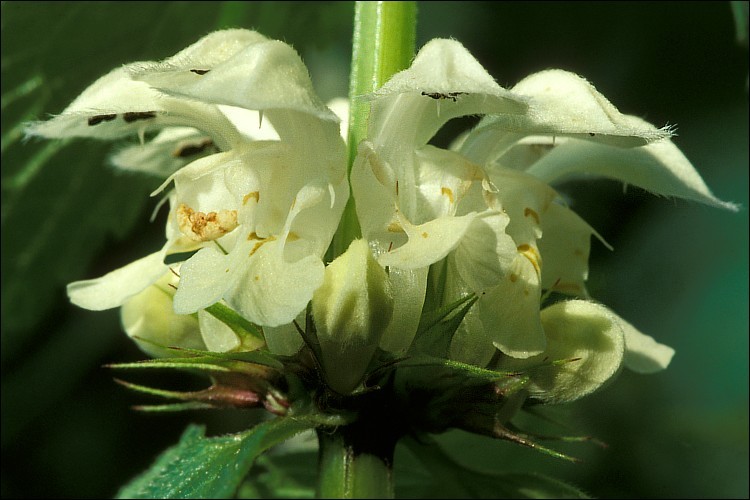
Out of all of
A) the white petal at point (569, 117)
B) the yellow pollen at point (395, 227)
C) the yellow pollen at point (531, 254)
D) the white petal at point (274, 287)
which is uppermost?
the white petal at point (569, 117)

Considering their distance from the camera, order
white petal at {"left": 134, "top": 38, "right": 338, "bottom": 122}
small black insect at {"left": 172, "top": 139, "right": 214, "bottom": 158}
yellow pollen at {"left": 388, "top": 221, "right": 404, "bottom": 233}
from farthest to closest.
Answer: small black insect at {"left": 172, "top": 139, "right": 214, "bottom": 158} < yellow pollen at {"left": 388, "top": 221, "right": 404, "bottom": 233} < white petal at {"left": 134, "top": 38, "right": 338, "bottom": 122}

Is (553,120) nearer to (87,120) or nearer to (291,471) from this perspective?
(87,120)

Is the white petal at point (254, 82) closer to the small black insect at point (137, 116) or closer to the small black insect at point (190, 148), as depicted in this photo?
the small black insect at point (137, 116)

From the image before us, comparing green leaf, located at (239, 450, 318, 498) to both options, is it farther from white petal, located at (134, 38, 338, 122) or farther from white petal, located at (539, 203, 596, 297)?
white petal, located at (134, 38, 338, 122)

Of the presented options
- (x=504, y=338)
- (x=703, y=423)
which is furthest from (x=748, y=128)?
(x=504, y=338)

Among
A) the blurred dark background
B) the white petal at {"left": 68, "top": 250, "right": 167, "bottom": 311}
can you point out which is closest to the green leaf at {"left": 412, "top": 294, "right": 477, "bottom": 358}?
the white petal at {"left": 68, "top": 250, "right": 167, "bottom": 311}

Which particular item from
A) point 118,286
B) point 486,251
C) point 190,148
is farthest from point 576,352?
point 190,148

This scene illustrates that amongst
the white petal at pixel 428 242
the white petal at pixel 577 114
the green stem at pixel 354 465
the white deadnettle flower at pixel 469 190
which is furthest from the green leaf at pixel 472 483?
the white petal at pixel 577 114

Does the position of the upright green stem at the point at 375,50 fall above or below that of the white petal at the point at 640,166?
above
